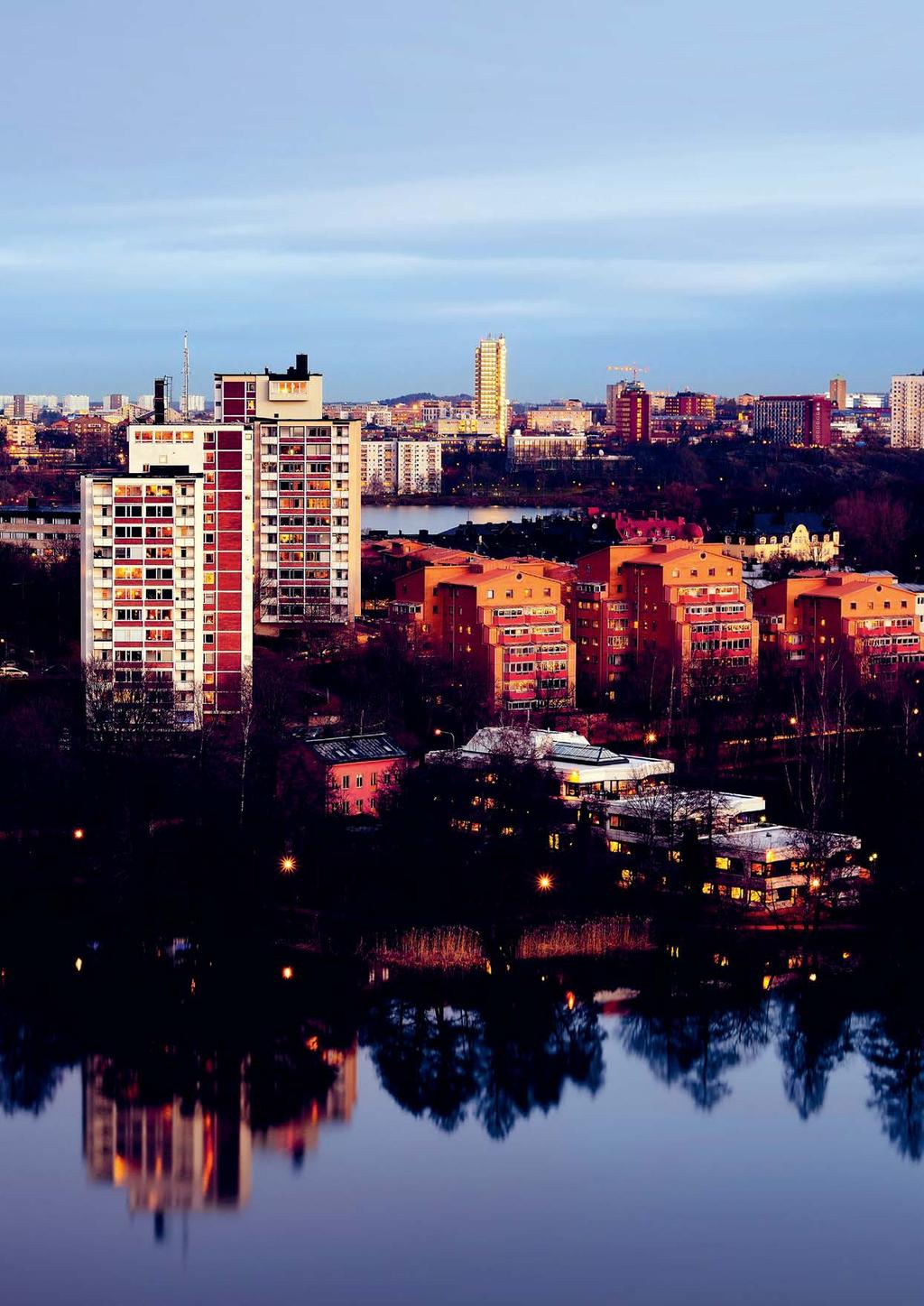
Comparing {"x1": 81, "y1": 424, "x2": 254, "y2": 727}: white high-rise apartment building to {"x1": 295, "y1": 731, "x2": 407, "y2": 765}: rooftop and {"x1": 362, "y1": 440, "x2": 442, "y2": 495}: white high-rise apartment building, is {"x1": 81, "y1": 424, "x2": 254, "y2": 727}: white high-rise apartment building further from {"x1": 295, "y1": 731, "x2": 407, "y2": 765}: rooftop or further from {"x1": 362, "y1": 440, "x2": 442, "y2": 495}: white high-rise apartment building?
{"x1": 362, "y1": 440, "x2": 442, "y2": 495}: white high-rise apartment building

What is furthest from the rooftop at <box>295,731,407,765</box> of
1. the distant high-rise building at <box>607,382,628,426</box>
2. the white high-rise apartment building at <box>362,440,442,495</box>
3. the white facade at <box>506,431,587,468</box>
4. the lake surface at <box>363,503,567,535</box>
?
the distant high-rise building at <box>607,382,628,426</box>

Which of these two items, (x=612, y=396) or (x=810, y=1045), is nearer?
(x=810, y=1045)

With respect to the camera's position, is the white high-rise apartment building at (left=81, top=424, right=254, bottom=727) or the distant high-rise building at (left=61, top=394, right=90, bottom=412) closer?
the white high-rise apartment building at (left=81, top=424, right=254, bottom=727)

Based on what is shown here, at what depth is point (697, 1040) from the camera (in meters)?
6.88

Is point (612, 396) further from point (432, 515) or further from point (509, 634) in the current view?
point (509, 634)

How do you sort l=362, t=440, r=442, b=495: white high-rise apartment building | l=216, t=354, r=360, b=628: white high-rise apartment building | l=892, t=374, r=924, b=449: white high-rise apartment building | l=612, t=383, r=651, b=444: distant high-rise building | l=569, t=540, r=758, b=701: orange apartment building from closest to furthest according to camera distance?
l=569, t=540, r=758, b=701: orange apartment building
l=216, t=354, r=360, b=628: white high-rise apartment building
l=362, t=440, r=442, b=495: white high-rise apartment building
l=612, t=383, r=651, b=444: distant high-rise building
l=892, t=374, r=924, b=449: white high-rise apartment building

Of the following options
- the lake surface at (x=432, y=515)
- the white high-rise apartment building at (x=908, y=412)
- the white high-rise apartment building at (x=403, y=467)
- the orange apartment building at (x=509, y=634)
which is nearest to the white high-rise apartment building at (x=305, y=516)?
the orange apartment building at (x=509, y=634)

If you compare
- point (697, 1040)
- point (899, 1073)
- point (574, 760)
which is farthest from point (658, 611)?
point (899, 1073)

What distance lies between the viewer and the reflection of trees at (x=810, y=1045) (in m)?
6.51

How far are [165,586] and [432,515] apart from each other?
22338 mm

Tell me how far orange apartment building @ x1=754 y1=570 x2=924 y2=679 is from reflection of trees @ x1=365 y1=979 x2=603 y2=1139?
5685mm

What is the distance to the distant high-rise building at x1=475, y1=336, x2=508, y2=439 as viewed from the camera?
2378 inches

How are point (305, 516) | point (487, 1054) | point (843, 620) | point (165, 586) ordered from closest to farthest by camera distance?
point (487, 1054)
point (165, 586)
point (843, 620)
point (305, 516)

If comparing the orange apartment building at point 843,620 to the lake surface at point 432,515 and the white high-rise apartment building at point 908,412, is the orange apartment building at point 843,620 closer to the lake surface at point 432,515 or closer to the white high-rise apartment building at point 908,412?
the lake surface at point 432,515
